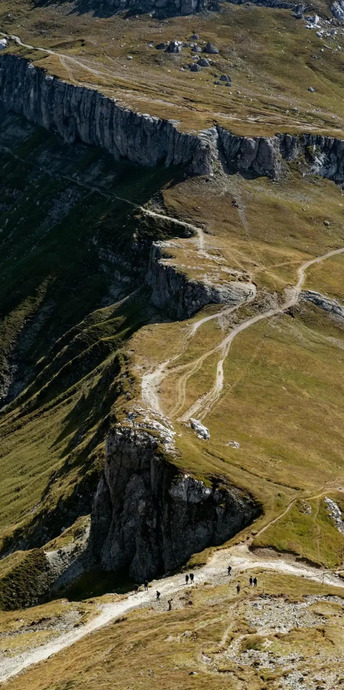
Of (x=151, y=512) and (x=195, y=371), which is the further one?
(x=195, y=371)

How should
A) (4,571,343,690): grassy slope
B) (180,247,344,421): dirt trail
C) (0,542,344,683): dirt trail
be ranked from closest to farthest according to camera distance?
1. (4,571,343,690): grassy slope
2. (0,542,344,683): dirt trail
3. (180,247,344,421): dirt trail

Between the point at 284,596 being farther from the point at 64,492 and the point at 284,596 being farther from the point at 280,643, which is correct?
the point at 64,492

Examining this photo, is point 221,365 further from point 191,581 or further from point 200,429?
point 191,581

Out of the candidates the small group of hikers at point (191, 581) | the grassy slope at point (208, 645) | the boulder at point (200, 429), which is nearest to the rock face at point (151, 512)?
the small group of hikers at point (191, 581)

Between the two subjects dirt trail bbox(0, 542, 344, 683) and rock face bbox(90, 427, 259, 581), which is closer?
dirt trail bbox(0, 542, 344, 683)

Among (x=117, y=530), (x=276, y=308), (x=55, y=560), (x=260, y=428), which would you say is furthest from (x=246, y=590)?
(x=276, y=308)

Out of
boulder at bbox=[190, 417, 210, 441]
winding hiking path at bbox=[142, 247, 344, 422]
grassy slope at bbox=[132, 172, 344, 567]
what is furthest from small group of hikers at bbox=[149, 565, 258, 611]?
winding hiking path at bbox=[142, 247, 344, 422]

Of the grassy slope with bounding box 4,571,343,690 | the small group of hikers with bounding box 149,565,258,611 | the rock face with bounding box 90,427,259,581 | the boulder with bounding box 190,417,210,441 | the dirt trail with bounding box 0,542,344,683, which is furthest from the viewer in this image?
the boulder with bounding box 190,417,210,441

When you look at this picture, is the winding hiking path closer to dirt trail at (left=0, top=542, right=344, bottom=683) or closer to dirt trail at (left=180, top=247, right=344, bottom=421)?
dirt trail at (left=180, top=247, right=344, bottom=421)

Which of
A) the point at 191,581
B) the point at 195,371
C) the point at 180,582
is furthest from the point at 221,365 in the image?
the point at 191,581
